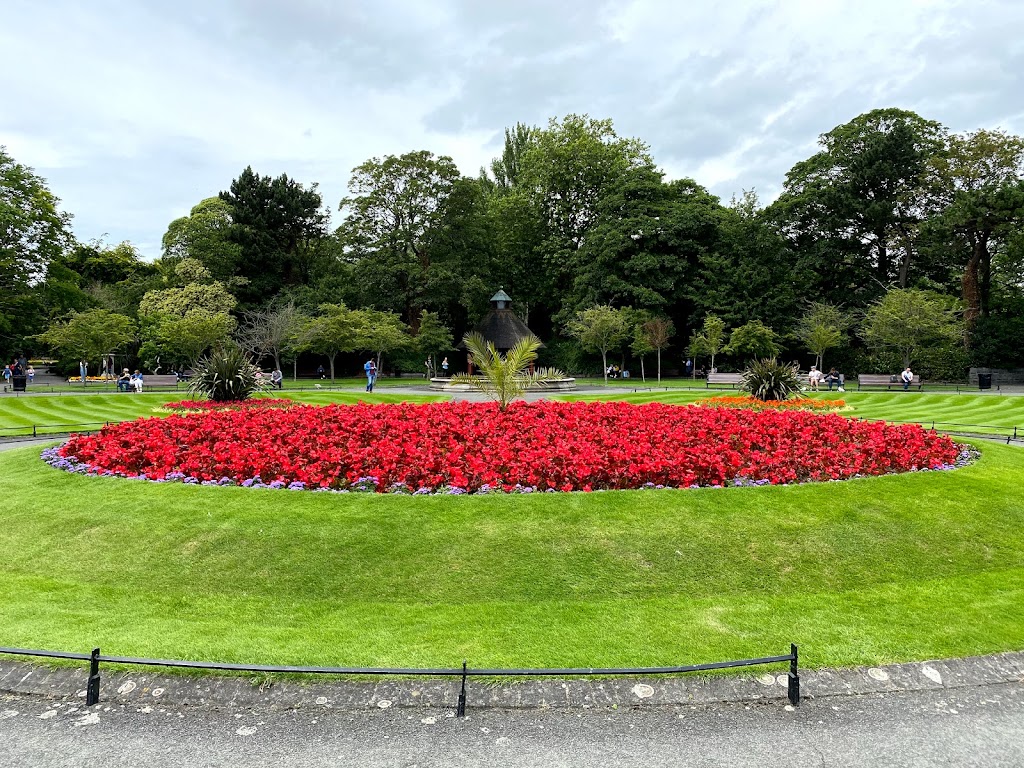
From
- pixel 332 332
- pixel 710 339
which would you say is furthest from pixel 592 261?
pixel 332 332

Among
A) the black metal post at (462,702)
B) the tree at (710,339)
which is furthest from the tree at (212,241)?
the black metal post at (462,702)

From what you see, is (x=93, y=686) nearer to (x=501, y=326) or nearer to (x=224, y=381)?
(x=224, y=381)

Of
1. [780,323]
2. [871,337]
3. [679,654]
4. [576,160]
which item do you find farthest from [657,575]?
[576,160]

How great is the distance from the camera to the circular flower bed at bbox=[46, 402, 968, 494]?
8375 mm

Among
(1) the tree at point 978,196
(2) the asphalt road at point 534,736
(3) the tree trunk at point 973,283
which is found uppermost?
(1) the tree at point 978,196

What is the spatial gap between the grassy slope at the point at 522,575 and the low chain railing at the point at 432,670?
0.28 meters

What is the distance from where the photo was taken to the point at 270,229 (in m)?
54.1

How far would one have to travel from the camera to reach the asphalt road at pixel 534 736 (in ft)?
13.2

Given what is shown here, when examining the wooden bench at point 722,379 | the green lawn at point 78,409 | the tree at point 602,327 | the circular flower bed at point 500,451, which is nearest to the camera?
the circular flower bed at point 500,451

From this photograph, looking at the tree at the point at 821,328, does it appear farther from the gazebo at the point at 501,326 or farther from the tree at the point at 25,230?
the tree at the point at 25,230

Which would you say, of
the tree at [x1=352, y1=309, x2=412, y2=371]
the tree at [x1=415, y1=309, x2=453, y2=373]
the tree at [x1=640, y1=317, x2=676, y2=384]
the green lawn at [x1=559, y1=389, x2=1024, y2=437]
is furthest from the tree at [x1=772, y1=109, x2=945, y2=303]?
Answer: the tree at [x1=352, y1=309, x2=412, y2=371]

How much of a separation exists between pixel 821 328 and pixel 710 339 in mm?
7322

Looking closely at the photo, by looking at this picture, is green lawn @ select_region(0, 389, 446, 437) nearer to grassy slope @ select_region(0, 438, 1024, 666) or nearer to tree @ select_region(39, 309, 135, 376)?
tree @ select_region(39, 309, 135, 376)

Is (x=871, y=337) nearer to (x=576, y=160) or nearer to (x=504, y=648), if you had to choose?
(x=576, y=160)
